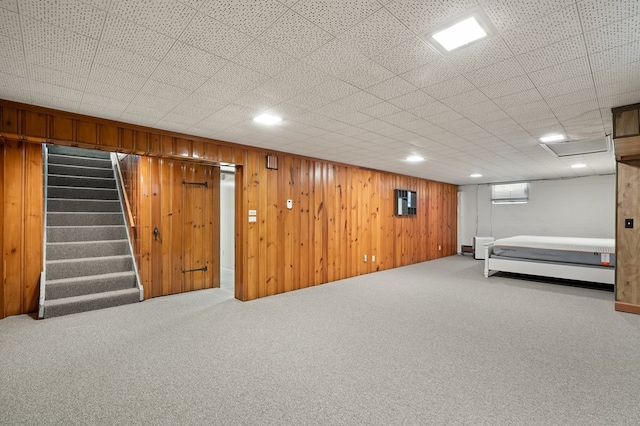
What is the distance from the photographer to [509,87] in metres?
2.52

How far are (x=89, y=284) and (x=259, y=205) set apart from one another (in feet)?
8.31

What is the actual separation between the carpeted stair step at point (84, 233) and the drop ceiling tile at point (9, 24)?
377 centimetres

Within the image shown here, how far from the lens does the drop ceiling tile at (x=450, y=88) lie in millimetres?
2408

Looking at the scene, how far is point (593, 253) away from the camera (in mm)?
5430

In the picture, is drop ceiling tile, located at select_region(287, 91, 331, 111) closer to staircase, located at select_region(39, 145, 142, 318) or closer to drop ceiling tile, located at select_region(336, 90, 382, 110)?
drop ceiling tile, located at select_region(336, 90, 382, 110)

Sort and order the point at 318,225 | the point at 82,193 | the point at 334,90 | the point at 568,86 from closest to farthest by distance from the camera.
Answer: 1. the point at 568,86
2. the point at 334,90
3. the point at 82,193
4. the point at 318,225

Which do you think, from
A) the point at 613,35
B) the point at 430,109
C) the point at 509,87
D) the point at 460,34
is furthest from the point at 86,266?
the point at 613,35

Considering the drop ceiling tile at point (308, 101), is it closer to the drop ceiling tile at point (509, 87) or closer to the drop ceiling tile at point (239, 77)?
the drop ceiling tile at point (239, 77)

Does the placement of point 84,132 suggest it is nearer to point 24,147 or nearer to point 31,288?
point 24,147

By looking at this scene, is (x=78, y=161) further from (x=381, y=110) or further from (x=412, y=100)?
(x=412, y=100)

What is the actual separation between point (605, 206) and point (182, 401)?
9.78m

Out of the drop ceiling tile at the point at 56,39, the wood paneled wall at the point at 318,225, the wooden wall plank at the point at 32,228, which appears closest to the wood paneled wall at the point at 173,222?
the wood paneled wall at the point at 318,225

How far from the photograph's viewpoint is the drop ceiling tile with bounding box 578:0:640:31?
4.98 feet

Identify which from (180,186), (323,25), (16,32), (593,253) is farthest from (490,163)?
(16,32)
